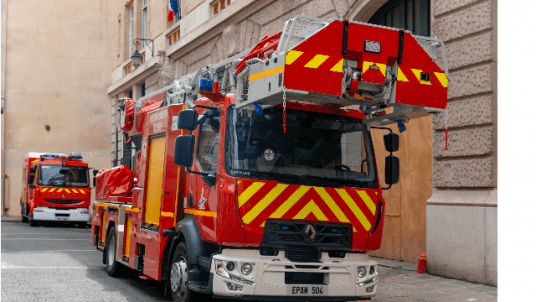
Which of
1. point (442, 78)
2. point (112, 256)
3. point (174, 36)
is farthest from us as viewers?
point (174, 36)

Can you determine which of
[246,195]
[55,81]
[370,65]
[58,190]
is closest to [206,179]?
[246,195]

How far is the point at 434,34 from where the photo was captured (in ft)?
32.0

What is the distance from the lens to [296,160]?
6344 mm

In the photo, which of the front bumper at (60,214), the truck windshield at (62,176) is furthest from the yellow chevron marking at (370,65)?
the truck windshield at (62,176)

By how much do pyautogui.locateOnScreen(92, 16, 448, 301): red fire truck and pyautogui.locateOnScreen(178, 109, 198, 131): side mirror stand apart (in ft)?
0.04

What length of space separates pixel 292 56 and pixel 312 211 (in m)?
1.65

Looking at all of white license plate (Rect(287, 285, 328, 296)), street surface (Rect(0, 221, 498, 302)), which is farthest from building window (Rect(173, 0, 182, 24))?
white license plate (Rect(287, 285, 328, 296))

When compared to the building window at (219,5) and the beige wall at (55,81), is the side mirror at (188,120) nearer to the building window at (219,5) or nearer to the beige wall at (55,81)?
the building window at (219,5)

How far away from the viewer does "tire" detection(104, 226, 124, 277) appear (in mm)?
9688

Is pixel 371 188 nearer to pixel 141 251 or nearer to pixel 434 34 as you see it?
pixel 141 251

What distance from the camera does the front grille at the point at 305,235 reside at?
6.09m

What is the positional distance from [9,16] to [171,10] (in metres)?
15.5

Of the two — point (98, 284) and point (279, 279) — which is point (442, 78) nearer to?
→ point (279, 279)

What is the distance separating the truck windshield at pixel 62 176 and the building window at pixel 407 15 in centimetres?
1510
